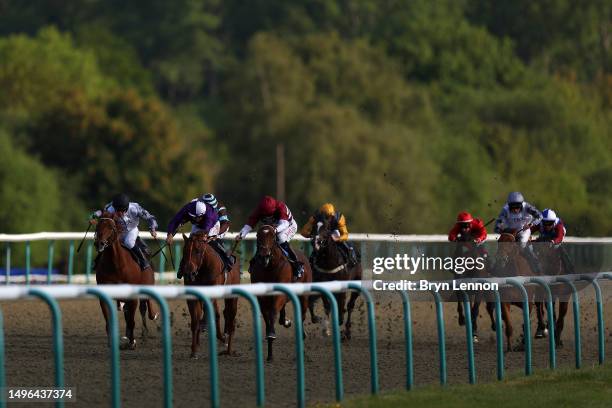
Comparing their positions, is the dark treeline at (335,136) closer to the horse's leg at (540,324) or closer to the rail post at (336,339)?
the horse's leg at (540,324)

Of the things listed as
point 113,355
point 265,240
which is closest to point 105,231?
point 265,240

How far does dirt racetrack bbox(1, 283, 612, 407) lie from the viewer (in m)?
12.3

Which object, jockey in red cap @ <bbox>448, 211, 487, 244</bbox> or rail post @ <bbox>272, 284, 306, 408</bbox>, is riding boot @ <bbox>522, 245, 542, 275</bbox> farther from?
rail post @ <bbox>272, 284, 306, 408</bbox>

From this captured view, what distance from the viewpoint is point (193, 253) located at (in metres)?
15.9

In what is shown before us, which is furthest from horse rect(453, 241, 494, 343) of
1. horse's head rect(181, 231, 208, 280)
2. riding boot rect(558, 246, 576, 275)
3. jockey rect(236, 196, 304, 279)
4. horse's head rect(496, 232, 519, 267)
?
horse's head rect(181, 231, 208, 280)

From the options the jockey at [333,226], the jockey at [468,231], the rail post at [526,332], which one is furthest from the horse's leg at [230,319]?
the jockey at [468,231]

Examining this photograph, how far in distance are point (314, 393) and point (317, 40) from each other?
4873cm

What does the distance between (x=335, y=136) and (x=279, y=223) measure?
35.0 meters

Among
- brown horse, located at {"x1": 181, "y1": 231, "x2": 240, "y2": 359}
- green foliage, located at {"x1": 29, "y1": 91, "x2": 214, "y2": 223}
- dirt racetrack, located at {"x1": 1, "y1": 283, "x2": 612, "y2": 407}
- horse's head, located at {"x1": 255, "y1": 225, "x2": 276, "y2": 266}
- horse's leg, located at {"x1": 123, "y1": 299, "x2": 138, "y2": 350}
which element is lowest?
dirt racetrack, located at {"x1": 1, "y1": 283, "x2": 612, "y2": 407}

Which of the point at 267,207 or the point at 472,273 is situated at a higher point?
the point at 267,207

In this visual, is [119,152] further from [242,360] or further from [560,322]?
[242,360]

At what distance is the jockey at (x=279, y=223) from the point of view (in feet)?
55.4

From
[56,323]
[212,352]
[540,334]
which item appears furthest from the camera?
[540,334]

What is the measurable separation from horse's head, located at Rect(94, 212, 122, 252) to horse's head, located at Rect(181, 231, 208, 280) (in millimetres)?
1003
